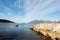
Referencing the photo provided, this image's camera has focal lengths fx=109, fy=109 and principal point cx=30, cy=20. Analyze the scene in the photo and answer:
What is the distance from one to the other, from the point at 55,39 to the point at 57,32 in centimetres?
126

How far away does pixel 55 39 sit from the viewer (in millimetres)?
11406

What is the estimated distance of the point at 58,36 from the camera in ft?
38.0

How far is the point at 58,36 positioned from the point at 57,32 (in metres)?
0.88

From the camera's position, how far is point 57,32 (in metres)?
12.4

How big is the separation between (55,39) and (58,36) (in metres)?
0.50

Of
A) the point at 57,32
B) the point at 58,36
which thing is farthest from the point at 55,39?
the point at 57,32

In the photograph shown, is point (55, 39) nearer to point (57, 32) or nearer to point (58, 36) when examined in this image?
point (58, 36)

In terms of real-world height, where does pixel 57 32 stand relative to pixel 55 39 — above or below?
above

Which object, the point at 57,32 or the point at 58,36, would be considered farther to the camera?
the point at 57,32

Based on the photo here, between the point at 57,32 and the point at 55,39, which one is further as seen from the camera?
the point at 57,32
